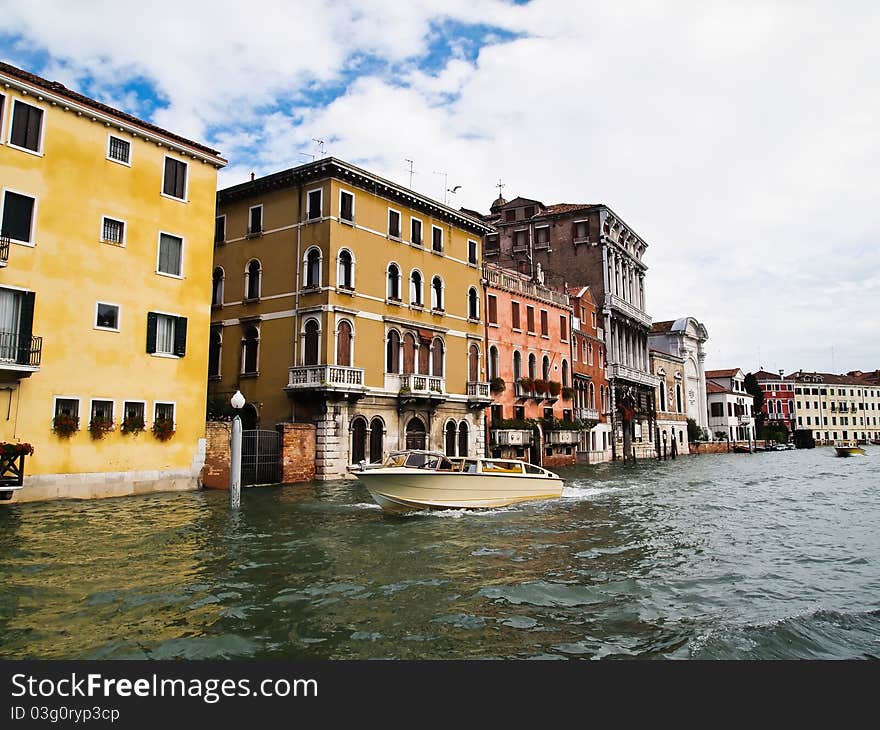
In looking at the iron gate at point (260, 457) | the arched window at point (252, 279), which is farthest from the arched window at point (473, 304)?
the iron gate at point (260, 457)

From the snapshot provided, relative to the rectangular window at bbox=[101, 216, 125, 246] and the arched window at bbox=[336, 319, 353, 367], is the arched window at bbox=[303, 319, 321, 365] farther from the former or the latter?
the rectangular window at bbox=[101, 216, 125, 246]

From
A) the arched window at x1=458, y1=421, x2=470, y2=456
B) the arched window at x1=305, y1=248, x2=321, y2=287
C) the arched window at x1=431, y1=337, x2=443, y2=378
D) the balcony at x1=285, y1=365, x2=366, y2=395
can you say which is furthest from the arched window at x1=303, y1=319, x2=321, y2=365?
the arched window at x1=458, y1=421, x2=470, y2=456

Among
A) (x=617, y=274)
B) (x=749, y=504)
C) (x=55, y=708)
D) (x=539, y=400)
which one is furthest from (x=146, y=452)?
(x=617, y=274)

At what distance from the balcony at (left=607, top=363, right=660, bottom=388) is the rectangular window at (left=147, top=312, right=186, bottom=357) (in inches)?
1299

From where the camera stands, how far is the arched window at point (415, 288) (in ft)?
91.6

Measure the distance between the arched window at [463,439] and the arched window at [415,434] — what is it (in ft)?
8.48

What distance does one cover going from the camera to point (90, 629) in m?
6.22

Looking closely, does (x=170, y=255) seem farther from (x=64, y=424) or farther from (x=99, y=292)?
(x=64, y=424)

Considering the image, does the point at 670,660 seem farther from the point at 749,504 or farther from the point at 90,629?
the point at 749,504

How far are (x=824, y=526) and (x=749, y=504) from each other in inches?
165

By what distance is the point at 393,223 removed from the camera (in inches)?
1075

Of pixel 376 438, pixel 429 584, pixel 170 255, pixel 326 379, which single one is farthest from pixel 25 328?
pixel 376 438

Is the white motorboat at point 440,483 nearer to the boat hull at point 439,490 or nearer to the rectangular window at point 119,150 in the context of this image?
the boat hull at point 439,490

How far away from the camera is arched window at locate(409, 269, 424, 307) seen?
2791 cm
